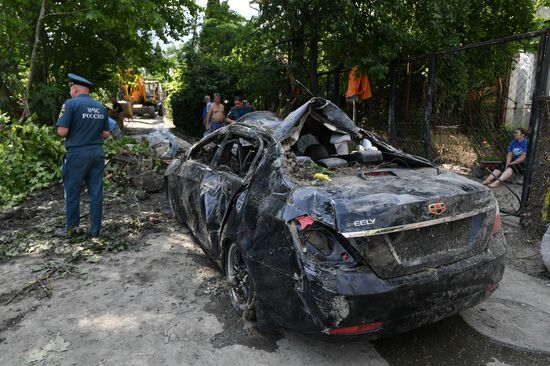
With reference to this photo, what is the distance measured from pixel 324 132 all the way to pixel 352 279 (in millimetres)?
2130

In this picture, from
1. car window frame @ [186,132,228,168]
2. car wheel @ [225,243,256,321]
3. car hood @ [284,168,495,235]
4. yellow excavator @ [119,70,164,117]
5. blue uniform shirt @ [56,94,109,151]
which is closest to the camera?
car hood @ [284,168,495,235]

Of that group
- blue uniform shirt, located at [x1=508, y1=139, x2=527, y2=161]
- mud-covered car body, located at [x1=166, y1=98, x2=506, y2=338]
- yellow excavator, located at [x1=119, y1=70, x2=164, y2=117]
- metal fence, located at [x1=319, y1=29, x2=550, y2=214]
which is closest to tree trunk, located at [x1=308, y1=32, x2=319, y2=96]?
metal fence, located at [x1=319, y1=29, x2=550, y2=214]

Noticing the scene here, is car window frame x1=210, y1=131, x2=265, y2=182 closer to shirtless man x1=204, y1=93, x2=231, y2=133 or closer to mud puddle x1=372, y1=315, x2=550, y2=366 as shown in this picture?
mud puddle x1=372, y1=315, x2=550, y2=366

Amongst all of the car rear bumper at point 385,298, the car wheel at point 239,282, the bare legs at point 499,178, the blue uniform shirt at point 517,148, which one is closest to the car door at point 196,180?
the car wheel at point 239,282

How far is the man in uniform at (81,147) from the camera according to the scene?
510 centimetres

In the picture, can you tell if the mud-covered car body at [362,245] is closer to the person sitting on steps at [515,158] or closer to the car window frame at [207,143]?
the car window frame at [207,143]

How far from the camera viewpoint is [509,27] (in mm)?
9711

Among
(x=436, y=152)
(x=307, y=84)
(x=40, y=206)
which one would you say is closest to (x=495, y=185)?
(x=436, y=152)

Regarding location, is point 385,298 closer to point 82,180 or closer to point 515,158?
point 82,180

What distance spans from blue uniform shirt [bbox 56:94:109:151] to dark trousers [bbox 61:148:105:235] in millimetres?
107

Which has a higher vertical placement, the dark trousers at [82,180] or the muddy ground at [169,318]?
the dark trousers at [82,180]

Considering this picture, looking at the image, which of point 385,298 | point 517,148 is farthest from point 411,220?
point 517,148

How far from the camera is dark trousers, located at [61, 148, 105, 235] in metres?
5.17

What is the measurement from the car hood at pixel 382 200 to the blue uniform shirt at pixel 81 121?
3311mm
